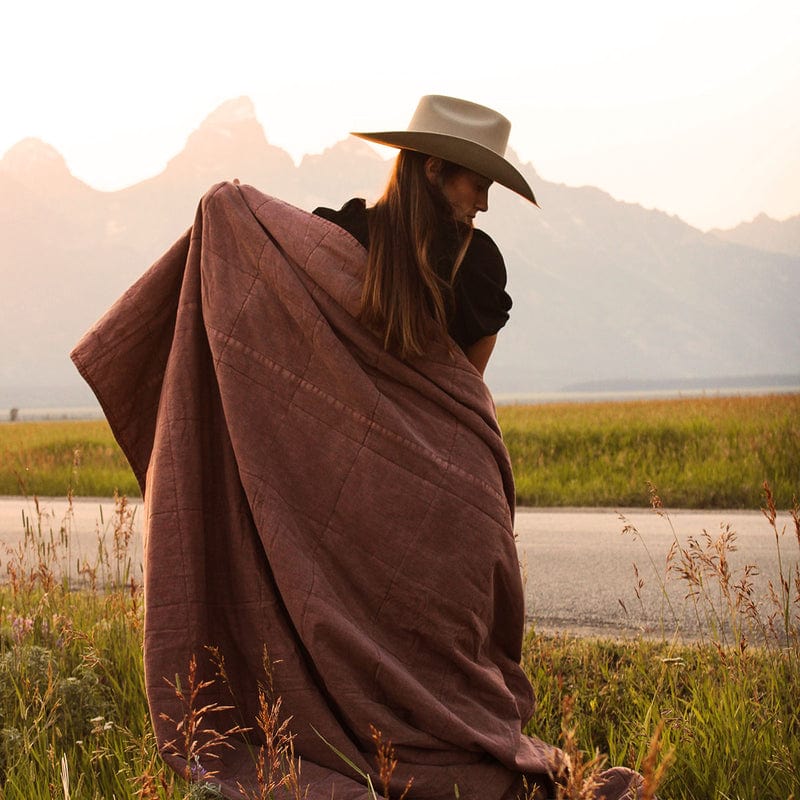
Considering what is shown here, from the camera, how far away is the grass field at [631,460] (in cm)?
910

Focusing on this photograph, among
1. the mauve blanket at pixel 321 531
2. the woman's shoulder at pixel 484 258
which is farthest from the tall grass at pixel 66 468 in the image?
the woman's shoulder at pixel 484 258

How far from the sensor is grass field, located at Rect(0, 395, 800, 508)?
910cm

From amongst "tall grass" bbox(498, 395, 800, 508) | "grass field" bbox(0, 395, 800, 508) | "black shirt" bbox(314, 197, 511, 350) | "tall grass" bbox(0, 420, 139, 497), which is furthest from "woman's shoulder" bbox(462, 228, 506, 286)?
"tall grass" bbox(0, 420, 139, 497)

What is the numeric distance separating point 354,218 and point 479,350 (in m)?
0.55

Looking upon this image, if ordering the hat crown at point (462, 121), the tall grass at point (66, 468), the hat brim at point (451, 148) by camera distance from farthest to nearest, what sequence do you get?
the tall grass at point (66, 468)
the hat crown at point (462, 121)
the hat brim at point (451, 148)

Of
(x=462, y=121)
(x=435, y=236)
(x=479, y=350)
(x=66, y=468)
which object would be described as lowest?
(x=66, y=468)

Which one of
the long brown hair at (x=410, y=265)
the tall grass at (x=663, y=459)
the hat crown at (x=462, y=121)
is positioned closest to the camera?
the long brown hair at (x=410, y=265)

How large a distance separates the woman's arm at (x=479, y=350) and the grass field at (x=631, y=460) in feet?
15.5

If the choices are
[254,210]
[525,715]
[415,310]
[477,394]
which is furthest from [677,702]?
[254,210]

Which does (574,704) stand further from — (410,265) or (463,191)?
(463,191)

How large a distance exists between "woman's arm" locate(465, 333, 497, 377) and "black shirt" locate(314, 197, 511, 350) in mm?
51

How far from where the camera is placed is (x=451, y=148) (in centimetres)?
276

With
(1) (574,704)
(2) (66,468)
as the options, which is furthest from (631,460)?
(1) (574,704)

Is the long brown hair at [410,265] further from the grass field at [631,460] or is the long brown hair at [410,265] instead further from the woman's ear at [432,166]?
the grass field at [631,460]
